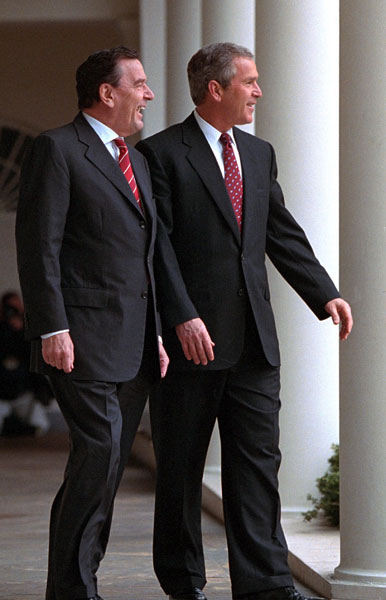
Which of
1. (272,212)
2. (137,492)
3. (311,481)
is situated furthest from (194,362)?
(137,492)

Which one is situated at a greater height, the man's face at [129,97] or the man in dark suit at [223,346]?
the man's face at [129,97]

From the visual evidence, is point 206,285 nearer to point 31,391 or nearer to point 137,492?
point 137,492

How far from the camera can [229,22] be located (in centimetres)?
823

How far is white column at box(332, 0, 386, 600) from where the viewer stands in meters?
4.71

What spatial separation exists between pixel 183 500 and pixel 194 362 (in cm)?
53

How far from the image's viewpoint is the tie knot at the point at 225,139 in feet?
15.3

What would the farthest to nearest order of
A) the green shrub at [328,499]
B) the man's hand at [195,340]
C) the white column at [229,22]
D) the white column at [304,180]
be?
the white column at [229,22] < the white column at [304,180] < the green shrub at [328,499] < the man's hand at [195,340]

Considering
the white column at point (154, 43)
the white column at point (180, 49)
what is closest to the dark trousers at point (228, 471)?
the white column at point (180, 49)

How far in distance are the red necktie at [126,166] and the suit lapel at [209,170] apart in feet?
0.97

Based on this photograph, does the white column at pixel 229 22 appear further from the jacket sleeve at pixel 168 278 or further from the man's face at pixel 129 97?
the man's face at pixel 129 97

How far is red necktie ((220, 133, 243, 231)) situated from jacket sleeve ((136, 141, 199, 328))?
236 millimetres

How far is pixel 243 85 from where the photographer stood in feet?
14.9

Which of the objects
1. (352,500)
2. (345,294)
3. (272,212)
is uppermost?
(272,212)

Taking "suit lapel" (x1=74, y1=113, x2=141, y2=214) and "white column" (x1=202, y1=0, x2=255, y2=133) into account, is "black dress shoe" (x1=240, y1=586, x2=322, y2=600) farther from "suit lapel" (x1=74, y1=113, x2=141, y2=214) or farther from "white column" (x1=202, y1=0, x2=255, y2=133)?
"white column" (x1=202, y1=0, x2=255, y2=133)
